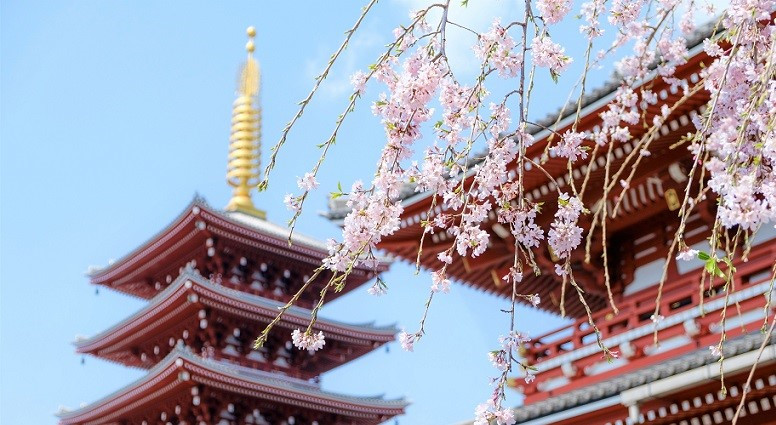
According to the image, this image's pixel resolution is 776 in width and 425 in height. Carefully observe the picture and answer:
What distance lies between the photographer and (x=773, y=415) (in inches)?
305

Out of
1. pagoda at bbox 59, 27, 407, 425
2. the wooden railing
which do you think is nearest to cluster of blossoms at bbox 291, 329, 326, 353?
the wooden railing

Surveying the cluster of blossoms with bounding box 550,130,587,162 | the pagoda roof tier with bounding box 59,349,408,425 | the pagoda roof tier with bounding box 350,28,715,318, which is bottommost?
the cluster of blossoms with bounding box 550,130,587,162

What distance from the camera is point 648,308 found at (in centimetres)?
841

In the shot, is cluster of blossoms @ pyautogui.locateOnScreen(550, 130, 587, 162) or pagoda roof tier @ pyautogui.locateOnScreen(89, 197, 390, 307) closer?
cluster of blossoms @ pyautogui.locateOnScreen(550, 130, 587, 162)

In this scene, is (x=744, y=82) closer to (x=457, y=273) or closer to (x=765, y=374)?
(x=765, y=374)

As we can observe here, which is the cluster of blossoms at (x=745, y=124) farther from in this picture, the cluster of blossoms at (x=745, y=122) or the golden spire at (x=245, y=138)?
the golden spire at (x=245, y=138)

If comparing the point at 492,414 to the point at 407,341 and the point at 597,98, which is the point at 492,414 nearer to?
the point at 407,341

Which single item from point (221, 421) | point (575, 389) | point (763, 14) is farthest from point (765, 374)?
point (221, 421)

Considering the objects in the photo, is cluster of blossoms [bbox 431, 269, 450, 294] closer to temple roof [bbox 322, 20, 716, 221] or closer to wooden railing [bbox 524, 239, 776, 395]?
temple roof [bbox 322, 20, 716, 221]

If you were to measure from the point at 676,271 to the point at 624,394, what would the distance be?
1885 mm

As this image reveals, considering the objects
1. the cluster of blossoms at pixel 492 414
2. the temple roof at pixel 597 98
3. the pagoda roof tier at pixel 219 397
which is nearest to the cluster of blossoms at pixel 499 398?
the cluster of blossoms at pixel 492 414

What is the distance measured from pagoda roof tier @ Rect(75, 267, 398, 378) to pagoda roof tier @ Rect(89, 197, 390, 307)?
880mm

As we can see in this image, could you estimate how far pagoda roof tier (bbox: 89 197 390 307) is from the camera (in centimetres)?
1988

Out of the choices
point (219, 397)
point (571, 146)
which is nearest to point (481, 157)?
point (571, 146)
